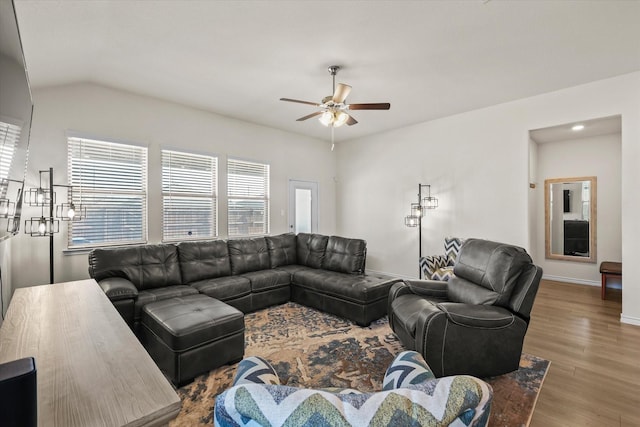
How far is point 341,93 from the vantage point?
2.97 meters

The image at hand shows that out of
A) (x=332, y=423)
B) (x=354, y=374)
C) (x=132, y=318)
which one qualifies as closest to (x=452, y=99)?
(x=354, y=374)

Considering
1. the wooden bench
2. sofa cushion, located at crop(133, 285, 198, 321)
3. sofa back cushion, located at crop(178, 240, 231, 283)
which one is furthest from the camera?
the wooden bench

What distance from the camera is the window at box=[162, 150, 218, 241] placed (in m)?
4.52

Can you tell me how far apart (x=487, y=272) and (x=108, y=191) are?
4675 millimetres

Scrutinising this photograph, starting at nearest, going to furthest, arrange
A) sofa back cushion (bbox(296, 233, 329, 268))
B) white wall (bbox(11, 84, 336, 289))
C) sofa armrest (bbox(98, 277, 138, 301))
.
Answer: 1. sofa armrest (bbox(98, 277, 138, 301))
2. white wall (bbox(11, 84, 336, 289))
3. sofa back cushion (bbox(296, 233, 329, 268))

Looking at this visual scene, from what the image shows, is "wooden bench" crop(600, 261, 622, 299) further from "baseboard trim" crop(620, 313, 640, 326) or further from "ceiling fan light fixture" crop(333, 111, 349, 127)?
"ceiling fan light fixture" crop(333, 111, 349, 127)

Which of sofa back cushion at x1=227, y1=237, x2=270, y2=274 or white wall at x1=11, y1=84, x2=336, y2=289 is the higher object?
white wall at x1=11, y1=84, x2=336, y2=289

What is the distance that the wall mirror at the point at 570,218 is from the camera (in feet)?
16.9

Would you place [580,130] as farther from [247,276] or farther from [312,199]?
[247,276]

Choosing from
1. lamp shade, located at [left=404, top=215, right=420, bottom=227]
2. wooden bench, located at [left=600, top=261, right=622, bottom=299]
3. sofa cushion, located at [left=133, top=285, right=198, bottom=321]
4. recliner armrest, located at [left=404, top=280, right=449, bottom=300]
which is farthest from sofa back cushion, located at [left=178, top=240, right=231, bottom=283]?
wooden bench, located at [left=600, top=261, right=622, bottom=299]

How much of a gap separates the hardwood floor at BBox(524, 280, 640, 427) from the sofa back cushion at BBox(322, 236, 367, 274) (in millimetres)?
2096

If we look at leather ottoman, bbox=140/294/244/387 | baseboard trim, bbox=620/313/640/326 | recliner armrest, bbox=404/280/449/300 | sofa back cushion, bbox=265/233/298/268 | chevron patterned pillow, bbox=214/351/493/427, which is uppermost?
chevron patterned pillow, bbox=214/351/493/427

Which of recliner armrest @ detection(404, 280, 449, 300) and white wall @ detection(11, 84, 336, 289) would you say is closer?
recliner armrest @ detection(404, 280, 449, 300)

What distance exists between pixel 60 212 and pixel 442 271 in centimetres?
492
